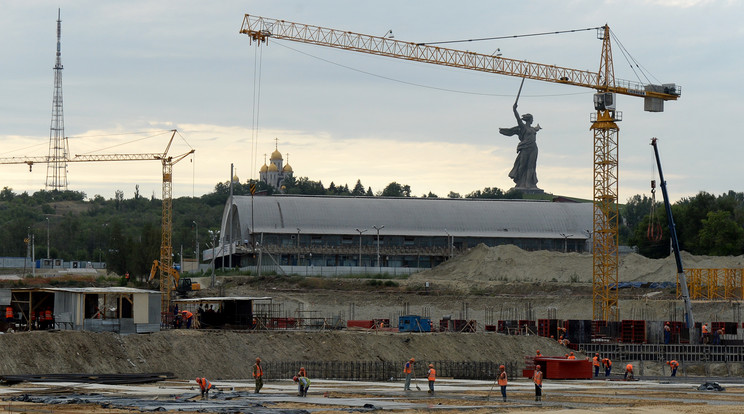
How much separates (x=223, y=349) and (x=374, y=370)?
333 inches

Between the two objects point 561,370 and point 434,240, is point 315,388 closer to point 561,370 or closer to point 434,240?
point 561,370

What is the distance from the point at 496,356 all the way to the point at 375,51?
4730cm

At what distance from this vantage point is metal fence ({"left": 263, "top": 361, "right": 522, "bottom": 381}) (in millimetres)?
54719

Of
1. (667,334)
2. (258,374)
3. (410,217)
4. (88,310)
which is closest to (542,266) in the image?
(410,217)

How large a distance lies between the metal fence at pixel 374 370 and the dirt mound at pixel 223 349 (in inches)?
76.4

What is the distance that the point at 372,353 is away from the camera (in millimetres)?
60562

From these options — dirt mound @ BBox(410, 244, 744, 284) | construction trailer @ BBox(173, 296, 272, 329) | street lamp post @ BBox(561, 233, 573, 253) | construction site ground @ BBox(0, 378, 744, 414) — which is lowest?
construction site ground @ BBox(0, 378, 744, 414)

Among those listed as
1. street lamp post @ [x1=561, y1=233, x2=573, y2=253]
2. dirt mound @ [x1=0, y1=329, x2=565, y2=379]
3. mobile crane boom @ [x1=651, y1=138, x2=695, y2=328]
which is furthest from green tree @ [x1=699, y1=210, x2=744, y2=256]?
dirt mound @ [x1=0, y1=329, x2=565, y2=379]

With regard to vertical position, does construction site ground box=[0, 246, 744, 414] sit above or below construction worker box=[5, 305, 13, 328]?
below

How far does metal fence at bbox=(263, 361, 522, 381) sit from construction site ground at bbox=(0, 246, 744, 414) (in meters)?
1.07

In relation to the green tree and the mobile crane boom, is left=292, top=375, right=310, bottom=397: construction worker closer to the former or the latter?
the mobile crane boom

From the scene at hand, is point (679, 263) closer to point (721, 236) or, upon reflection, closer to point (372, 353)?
point (372, 353)

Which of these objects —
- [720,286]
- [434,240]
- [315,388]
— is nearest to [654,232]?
[434,240]

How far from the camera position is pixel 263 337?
59594mm
